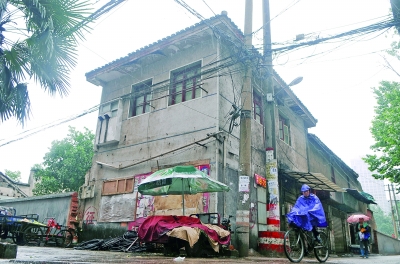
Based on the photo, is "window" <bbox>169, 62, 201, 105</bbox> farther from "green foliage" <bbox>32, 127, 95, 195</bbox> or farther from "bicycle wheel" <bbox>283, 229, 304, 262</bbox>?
"green foliage" <bbox>32, 127, 95, 195</bbox>

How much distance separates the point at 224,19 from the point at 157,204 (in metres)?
7.02

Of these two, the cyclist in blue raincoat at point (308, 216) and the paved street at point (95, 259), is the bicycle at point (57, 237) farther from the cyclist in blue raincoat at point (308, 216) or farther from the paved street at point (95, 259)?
the cyclist in blue raincoat at point (308, 216)

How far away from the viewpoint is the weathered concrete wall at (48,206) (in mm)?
14133

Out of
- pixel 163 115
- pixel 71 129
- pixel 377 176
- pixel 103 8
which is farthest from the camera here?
pixel 71 129

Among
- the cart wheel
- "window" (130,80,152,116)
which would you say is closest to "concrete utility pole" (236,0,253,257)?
"window" (130,80,152,116)

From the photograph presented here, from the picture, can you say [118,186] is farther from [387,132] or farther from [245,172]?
[387,132]

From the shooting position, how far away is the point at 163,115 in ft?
40.7

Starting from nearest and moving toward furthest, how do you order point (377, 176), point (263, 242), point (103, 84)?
point (263, 242) < point (103, 84) < point (377, 176)

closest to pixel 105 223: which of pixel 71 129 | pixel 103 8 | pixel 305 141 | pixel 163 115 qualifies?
pixel 163 115

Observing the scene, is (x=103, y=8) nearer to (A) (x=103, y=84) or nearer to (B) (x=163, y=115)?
(B) (x=163, y=115)

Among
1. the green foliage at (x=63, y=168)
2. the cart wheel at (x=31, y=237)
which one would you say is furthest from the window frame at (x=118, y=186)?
the green foliage at (x=63, y=168)

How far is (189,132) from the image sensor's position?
11.3 meters

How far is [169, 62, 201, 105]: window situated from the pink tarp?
5786 millimetres

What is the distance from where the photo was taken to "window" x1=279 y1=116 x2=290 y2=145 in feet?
50.8
